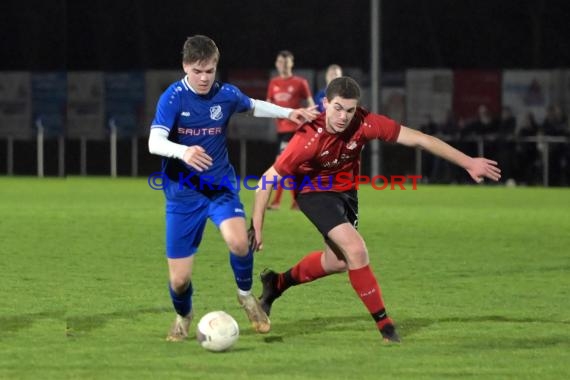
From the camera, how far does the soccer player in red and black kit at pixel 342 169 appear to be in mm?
8117

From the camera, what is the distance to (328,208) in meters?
8.50

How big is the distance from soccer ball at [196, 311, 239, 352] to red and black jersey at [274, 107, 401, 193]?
1.08m

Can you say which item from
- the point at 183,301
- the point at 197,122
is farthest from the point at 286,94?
the point at 183,301

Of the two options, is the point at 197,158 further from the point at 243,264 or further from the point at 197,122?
the point at 243,264

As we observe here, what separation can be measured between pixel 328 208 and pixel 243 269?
0.64 meters

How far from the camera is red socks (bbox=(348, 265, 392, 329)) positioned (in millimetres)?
8070

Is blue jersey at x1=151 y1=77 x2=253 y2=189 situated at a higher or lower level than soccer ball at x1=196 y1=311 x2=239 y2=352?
higher

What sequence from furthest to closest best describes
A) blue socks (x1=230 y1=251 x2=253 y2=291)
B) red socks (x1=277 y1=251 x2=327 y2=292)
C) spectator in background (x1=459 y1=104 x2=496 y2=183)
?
spectator in background (x1=459 y1=104 x2=496 y2=183) < red socks (x1=277 y1=251 x2=327 y2=292) < blue socks (x1=230 y1=251 x2=253 y2=291)

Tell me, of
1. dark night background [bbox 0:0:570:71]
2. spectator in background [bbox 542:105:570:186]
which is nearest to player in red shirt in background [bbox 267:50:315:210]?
spectator in background [bbox 542:105:570:186]

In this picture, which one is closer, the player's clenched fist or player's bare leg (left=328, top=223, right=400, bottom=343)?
the player's clenched fist

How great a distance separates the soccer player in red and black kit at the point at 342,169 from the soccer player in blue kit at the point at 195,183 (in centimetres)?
17

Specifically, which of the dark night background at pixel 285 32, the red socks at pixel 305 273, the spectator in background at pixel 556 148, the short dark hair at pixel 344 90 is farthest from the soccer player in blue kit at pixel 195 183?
the dark night background at pixel 285 32

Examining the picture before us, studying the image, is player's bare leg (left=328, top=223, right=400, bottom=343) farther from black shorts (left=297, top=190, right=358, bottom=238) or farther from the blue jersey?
the blue jersey

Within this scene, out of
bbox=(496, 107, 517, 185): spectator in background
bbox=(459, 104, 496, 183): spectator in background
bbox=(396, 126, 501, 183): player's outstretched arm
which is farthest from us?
bbox=(459, 104, 496, 183): spectator in background
